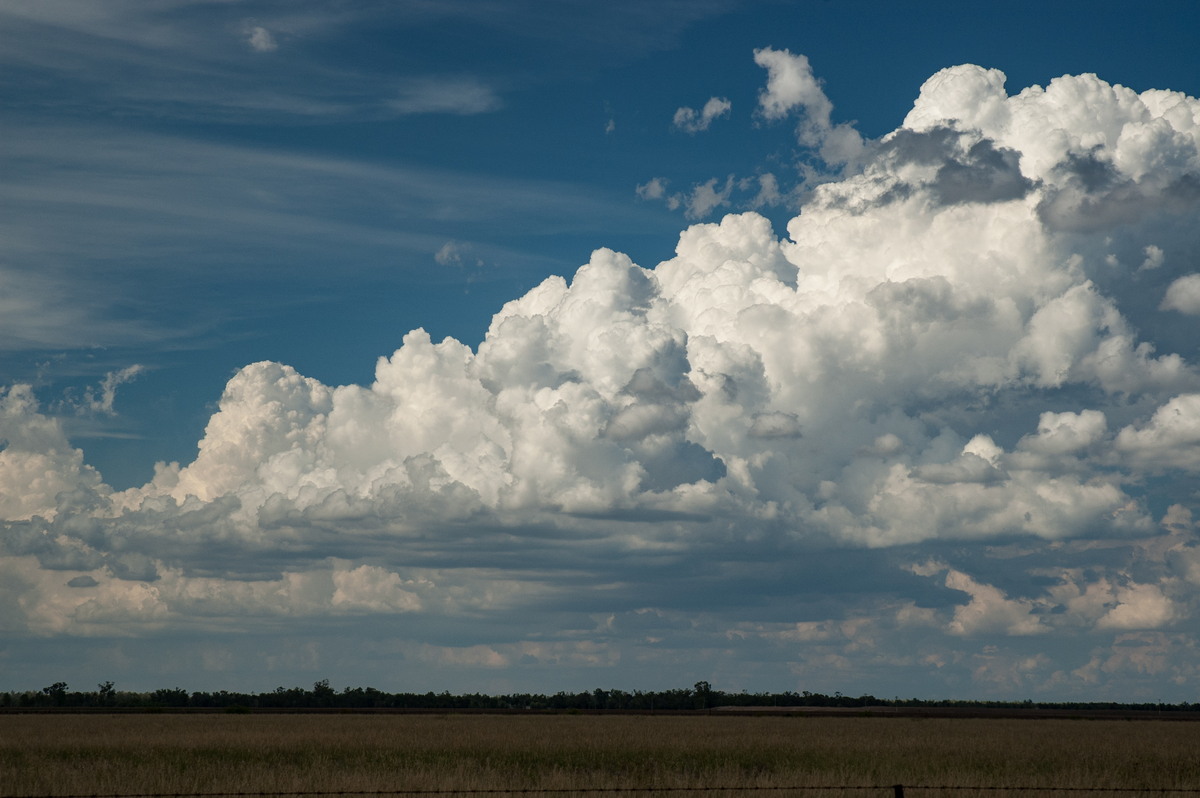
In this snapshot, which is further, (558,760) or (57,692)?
(57,692)

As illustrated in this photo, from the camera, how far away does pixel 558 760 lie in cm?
4575

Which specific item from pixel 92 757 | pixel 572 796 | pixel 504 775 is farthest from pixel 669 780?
pixel 92 757

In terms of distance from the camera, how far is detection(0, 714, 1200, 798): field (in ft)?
110

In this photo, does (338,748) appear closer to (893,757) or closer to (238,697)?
(893,757)

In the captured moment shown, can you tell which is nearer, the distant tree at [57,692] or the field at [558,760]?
the field at [558,760]

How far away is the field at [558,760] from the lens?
110 feet

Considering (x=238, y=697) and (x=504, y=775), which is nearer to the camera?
(x=504, y=775)

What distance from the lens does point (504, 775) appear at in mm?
39250

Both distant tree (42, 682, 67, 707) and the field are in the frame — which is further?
distant tree (42, 682, 67, 707)

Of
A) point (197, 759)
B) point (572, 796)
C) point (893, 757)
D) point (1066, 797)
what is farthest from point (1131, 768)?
point (197, 759)

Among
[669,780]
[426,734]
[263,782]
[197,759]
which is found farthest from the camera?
[426,734]

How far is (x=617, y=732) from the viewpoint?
63000 mm

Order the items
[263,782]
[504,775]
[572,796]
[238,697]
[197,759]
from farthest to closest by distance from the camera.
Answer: [238,697]
[197,759]
[504,775]
[263,782]
[572,796]

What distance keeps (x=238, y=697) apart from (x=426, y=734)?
145 metres
